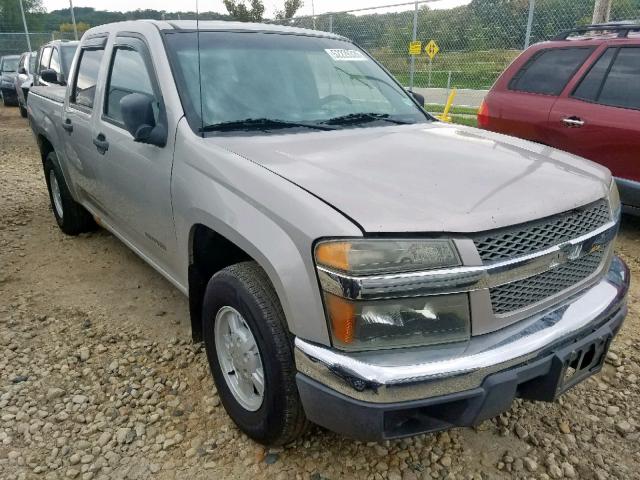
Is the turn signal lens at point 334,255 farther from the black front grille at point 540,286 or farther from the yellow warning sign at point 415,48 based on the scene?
the yellow warning sign at point 415,48

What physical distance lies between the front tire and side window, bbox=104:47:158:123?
120 cm

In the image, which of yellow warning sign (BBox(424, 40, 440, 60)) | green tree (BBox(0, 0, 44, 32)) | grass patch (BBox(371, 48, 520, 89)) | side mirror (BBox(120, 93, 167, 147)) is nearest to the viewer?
side mirror (BBox(120, 93, 167, 147))

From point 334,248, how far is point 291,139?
100 cm

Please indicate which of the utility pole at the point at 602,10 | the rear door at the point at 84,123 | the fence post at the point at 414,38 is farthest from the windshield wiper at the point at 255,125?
the fence post at the point at 414,38

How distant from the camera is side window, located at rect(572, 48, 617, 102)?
15.8 ft

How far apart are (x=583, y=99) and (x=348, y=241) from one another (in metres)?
4.11

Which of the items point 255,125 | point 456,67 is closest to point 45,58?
point 456,67

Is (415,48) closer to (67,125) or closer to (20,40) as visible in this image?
(67,125)

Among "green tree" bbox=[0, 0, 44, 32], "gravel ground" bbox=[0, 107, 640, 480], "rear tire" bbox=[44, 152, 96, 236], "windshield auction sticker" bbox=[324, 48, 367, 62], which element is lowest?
"gravel ground" bbox=[0, 107, 640, 480]

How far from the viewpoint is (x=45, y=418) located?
2584mm

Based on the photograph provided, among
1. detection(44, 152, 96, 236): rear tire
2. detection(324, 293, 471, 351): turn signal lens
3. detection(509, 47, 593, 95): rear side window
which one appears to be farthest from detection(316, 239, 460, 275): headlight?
detection(509, 47, 593, 95): rear side window

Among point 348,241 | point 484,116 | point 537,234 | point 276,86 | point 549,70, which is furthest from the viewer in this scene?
point 484,116

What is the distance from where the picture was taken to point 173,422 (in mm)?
2562

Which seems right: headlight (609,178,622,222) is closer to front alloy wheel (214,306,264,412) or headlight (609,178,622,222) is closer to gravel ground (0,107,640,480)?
gravel ground (0,107,640,480)
